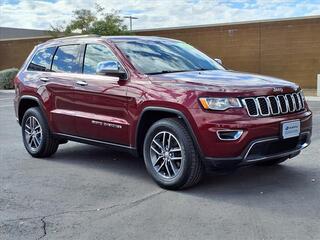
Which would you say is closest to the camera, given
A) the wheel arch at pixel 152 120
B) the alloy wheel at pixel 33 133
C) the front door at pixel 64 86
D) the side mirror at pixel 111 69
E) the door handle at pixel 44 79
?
the wheel arch at pixel 152 120

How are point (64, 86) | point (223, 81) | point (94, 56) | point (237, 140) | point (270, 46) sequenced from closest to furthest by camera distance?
1. point (237, 140)
2. point (223, 81)
3. point (94, 56)
4. point (64, 86)
5. point (270, 46)

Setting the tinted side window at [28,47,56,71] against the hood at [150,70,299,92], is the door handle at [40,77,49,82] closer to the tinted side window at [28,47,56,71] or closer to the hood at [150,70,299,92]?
the tinted side window at [28,47,56,71]

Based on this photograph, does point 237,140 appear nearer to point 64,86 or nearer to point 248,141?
point 248,141

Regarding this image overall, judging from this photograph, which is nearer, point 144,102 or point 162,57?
point 144,102

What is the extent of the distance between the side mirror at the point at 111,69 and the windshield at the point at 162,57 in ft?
0.64

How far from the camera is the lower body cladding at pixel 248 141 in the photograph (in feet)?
17.2

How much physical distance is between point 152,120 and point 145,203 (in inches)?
44.9

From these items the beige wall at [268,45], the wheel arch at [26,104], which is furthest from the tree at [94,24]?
the wheel arch at [26,104]

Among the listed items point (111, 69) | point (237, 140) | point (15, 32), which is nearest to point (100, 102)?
point (111, 69)

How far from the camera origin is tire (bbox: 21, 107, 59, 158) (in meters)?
7.64

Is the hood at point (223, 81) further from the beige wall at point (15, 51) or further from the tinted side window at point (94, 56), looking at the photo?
the beige wall at point (15, 51)

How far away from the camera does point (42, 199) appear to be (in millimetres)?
5617

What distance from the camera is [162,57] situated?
659 centimetres

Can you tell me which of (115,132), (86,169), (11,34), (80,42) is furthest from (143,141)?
(11,34)
